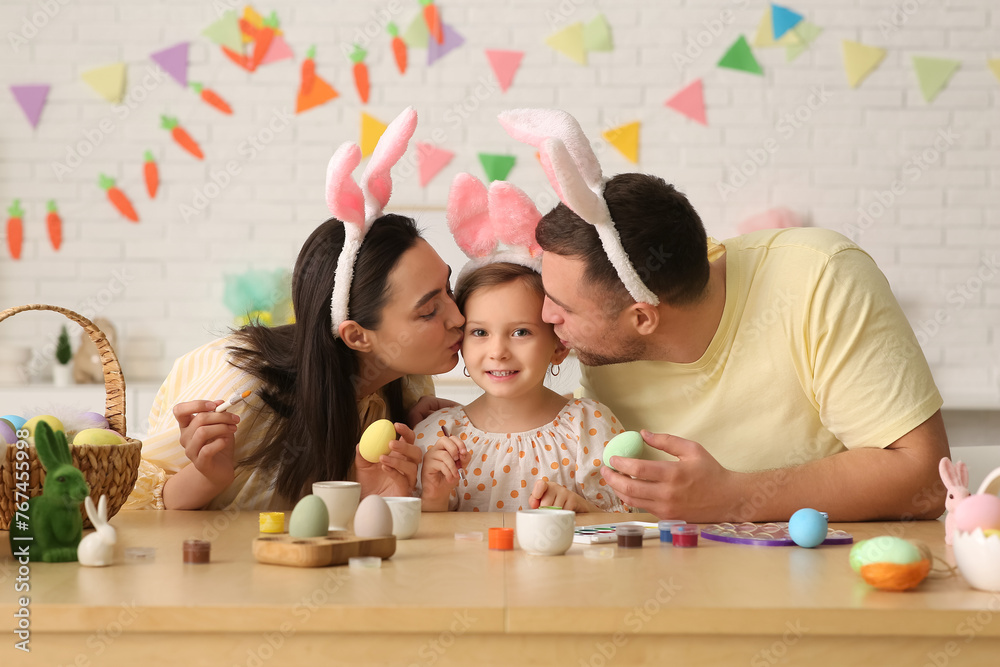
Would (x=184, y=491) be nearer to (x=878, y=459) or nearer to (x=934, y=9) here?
(x=878, y=459)

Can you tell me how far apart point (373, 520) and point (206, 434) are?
1.98 feet

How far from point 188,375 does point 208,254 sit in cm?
273

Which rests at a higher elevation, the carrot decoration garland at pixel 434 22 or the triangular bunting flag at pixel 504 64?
the carrot decoration garland at pixel 434 22

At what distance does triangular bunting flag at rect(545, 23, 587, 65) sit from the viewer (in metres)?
4.76

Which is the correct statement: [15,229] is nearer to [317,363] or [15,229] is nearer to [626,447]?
[317,363]

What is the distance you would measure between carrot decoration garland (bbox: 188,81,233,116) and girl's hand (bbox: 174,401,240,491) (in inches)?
133

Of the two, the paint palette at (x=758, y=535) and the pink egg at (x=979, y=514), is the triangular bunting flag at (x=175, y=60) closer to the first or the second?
the paint palette at (x=758, y=535)

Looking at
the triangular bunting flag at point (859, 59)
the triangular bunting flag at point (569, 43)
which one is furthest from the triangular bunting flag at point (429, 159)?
the triangular bunting flag at point (859, 59)

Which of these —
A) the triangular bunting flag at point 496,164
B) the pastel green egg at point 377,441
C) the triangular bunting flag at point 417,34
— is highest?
the triangular bunting flag at point 417,34

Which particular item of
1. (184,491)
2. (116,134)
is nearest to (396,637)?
(184,491)

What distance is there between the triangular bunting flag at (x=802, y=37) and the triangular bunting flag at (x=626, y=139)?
0.87 meters

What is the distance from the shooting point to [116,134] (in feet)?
15.9

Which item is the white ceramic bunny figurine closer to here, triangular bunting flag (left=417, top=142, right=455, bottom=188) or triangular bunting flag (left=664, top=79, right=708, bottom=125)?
triangular bunting flag (left=417, top=142, right=455, bottom=188)

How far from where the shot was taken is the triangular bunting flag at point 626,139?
4.78 metres
